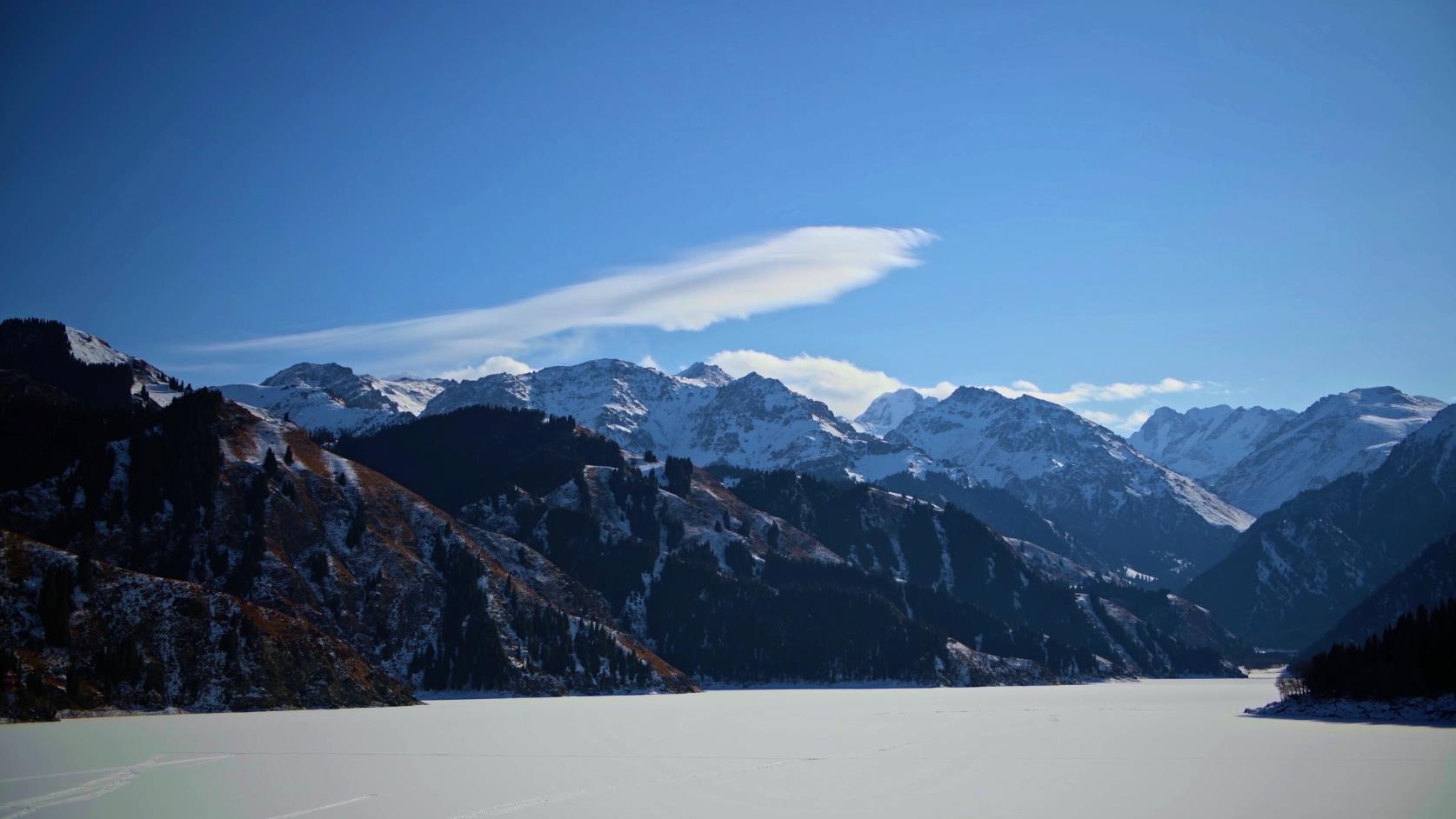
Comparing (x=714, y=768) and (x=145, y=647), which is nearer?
(x=714, y=768)

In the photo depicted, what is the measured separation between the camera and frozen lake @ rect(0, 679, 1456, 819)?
198 ft

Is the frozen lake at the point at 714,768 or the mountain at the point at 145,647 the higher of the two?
the mountain at the point at 145,647

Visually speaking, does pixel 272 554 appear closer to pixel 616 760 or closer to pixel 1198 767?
pixel 616 760

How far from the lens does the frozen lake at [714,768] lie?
60281mm

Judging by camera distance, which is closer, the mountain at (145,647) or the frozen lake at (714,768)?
the frozen lake at (714,768)

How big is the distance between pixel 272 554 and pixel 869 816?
6219 inches

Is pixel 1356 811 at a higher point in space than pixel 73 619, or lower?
lower

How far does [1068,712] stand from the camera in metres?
155

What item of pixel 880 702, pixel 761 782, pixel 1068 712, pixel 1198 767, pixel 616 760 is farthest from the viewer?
pixel 880 702

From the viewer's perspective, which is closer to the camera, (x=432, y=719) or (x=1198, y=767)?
(x=1198, y=767)

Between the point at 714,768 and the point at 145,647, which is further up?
the point at 145,647

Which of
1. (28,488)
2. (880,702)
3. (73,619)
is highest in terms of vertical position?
(28,488)

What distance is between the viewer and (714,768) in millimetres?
78562

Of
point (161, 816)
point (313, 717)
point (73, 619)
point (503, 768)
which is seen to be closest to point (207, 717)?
point (313, 717)
